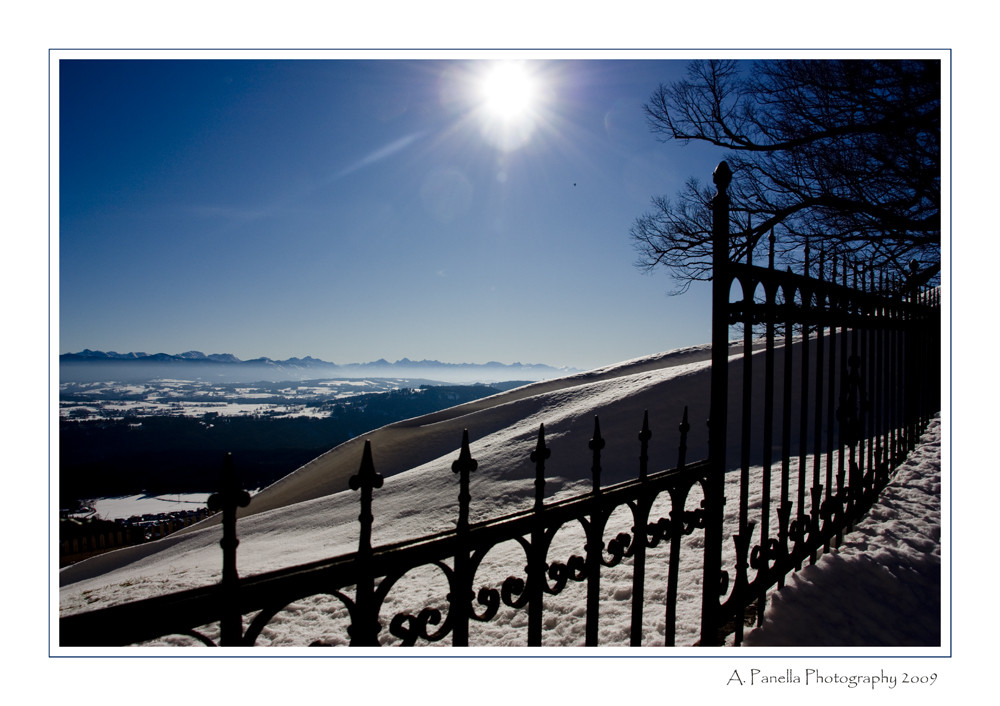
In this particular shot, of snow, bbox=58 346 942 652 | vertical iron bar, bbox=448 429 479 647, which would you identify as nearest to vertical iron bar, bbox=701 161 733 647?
snow, bbox=58 346 942 652

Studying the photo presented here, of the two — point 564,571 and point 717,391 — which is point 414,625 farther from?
point 717,391

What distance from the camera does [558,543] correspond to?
19.5 ft

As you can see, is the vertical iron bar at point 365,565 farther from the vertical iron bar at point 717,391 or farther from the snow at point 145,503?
the snow at point 145,503

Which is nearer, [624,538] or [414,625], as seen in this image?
[414,625]

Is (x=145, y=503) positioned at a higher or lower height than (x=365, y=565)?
lower

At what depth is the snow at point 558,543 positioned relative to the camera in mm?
3049

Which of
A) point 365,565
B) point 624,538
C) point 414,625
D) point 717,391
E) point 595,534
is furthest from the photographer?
point 717,391

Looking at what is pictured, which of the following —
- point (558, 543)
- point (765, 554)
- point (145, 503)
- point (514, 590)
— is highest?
point (514, 590)

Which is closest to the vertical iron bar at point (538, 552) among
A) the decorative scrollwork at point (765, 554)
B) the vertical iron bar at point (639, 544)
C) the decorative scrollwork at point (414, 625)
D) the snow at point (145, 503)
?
the decorative scrollwork at point (414, 625)

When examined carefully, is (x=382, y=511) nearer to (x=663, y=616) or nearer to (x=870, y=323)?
(x=663, y=616)

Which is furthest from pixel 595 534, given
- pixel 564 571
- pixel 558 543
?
pixel 558 543

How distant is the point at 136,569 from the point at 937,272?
15448 mm

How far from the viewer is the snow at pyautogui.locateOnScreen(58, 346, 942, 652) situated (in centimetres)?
305
